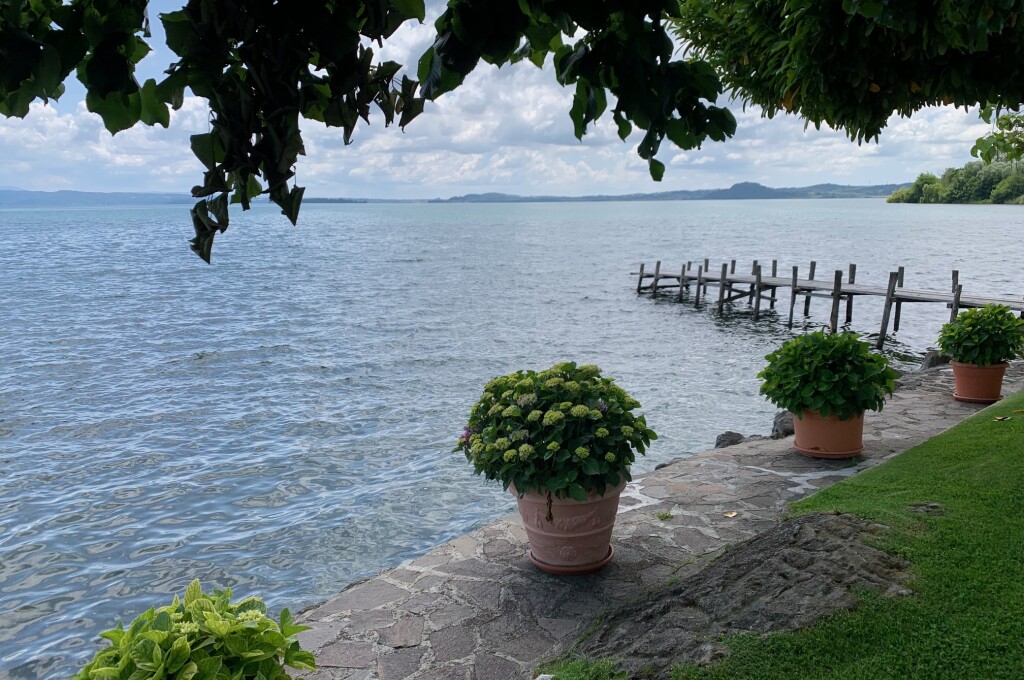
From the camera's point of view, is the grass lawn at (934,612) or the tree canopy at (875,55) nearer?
the grass lawn at (934,612)

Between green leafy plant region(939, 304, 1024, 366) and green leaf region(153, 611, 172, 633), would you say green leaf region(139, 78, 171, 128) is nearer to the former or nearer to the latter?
green leaf region(153, 611, 172, 633)

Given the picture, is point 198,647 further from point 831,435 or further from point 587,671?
point 831,435

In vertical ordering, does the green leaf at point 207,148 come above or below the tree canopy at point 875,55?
below

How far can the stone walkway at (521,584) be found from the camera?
5.04 metres

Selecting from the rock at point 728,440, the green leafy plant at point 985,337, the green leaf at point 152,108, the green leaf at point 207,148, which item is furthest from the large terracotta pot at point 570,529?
the green leafy plant at point 985,337

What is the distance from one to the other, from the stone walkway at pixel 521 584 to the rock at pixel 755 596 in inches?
25.0

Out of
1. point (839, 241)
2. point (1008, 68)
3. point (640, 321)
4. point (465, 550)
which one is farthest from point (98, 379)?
point (839, 241)

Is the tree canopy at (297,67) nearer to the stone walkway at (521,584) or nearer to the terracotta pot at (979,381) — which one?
the stone walkway at (521,584)

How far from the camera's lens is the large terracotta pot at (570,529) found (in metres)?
5.89

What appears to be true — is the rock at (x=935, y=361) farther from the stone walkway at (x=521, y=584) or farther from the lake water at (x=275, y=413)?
the stone walkway at (x=521, y=584)

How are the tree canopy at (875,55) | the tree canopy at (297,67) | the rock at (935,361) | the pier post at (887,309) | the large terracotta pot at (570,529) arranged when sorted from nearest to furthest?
the tree canopy at (297,67) < the tree canopy at (875,55) < the large terracotta pot at (570,529) < the rock at (935,361) < the pier post at (887,309)

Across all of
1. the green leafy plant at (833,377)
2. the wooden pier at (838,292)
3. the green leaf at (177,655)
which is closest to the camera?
the green leaf at (177,655)

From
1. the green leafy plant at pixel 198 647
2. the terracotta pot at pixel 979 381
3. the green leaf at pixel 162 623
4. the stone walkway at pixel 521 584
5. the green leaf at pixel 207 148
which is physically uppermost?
the green leaf at pixel 207 148

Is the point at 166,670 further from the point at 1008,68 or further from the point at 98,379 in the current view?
the point at 98,379
